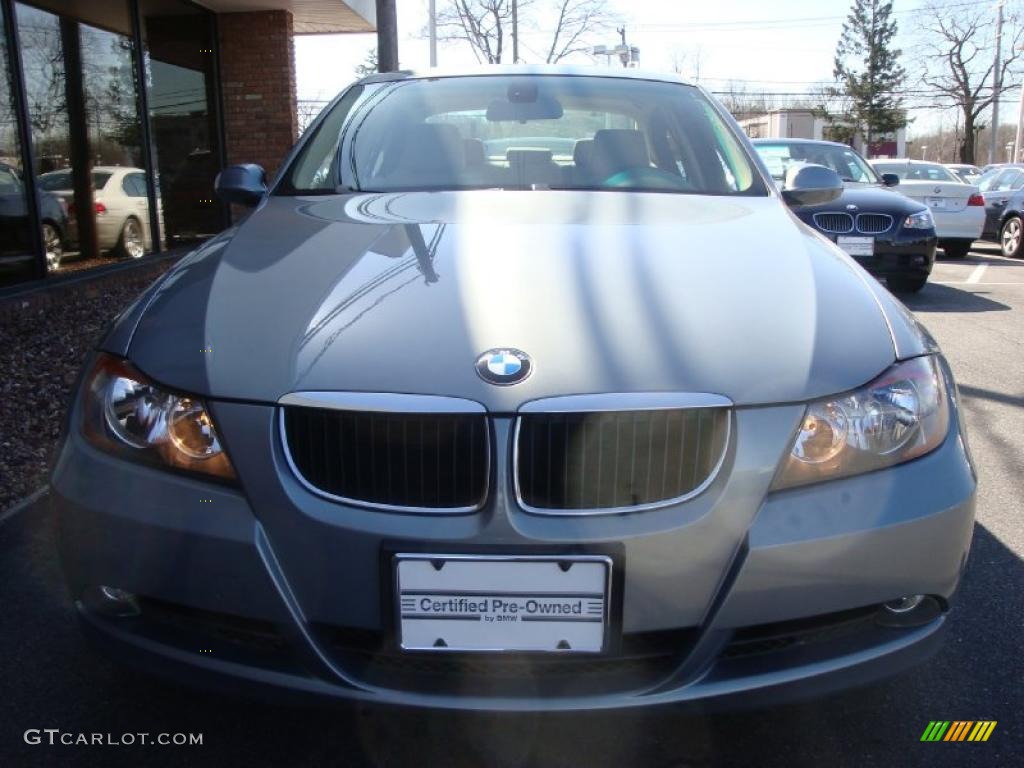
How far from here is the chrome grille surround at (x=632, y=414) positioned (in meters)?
1.68

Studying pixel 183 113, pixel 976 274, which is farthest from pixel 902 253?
pixel 183 113

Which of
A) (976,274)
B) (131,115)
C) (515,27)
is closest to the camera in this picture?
(131,115)

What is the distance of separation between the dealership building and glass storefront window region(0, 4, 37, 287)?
0.04 ft

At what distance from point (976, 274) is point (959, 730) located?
10.3 metres

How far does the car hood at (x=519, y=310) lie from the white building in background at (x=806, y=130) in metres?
53.5

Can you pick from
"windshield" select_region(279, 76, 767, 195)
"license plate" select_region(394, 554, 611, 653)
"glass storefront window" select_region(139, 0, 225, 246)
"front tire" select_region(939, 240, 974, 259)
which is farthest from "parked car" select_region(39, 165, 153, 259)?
"front tire" select_region(939, 240, 974, 259)

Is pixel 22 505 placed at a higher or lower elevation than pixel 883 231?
lower

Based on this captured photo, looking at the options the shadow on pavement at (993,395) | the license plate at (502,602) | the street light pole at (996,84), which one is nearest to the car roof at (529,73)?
the license plate at (502,602)

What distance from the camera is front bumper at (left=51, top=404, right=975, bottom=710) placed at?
1668 millimetres

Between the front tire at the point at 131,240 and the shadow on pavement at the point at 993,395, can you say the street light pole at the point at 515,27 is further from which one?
the shadow on pavement at the point at 993,395

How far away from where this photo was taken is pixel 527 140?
331 centimetres

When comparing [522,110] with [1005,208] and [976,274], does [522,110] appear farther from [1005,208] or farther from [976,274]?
[1005,208]

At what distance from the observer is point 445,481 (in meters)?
1.71

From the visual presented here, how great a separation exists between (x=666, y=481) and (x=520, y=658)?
417 mm
